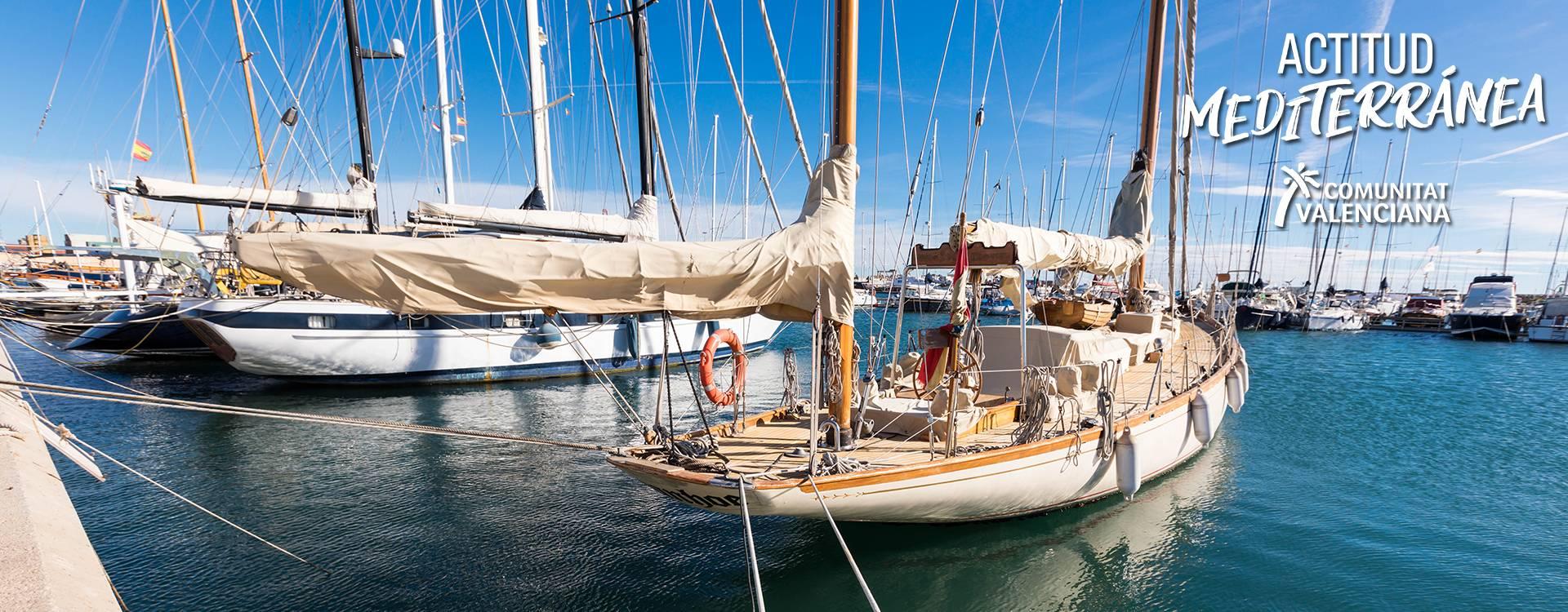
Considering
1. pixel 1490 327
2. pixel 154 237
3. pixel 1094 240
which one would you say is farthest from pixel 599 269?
pixel 1490 327

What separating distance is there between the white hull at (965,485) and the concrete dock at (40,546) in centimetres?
389

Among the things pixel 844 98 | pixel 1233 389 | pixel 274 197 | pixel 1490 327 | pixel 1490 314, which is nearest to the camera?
pixel 844 98

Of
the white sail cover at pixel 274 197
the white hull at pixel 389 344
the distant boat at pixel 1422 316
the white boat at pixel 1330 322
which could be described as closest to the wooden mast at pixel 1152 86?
the white hull at pixel 389 344

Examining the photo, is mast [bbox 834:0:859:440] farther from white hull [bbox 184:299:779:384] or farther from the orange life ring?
white hull [bbox 184:299:779:384]

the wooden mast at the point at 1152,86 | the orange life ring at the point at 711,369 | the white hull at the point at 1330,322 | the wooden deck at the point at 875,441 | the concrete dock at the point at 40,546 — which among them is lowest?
the white hull at the point at 1330,322

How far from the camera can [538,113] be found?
23.1 metres

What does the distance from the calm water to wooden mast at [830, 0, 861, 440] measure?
219 centimetres

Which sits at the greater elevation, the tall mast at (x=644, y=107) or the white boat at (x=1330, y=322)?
the tall mast at (x=644, y=107)

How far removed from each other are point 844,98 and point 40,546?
23.9ft

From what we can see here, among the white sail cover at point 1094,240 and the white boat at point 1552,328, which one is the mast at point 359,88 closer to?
the white sail cover at point 1094,240

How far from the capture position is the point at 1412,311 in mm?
46125

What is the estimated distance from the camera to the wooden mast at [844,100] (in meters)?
6.89

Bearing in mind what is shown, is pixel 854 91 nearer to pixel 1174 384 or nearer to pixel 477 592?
pixel 477 592

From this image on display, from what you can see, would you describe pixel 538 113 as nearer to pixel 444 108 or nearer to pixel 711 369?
pixel 444 108
